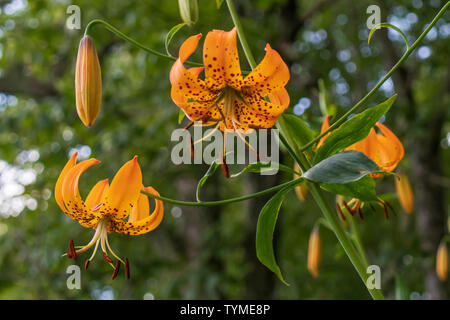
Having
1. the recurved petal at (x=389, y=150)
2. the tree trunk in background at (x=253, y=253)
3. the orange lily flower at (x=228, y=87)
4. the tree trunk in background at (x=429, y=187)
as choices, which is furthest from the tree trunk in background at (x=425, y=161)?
Result: the orange lily flower at (x=228, y=87)

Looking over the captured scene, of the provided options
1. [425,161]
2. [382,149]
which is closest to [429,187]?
[425,161]

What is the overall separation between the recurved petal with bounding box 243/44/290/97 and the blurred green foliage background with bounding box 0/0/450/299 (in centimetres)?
116

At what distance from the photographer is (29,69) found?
3.62 m

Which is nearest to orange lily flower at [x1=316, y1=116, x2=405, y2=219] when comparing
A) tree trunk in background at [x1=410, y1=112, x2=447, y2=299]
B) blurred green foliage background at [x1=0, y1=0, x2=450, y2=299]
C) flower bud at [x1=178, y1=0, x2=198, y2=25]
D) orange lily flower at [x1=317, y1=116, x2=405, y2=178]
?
orange lily flower at [x1=317, y1=116, x2=405, y2=178]

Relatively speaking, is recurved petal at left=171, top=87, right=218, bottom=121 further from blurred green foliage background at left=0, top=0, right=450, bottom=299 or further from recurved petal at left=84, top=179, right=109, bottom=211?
blurred green foliage background at left=0, top=0, right=450, bottom=299

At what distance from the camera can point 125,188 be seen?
64 cm

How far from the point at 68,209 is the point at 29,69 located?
10.6 ft

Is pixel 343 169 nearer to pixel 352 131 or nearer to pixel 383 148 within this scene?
pixel 352 131

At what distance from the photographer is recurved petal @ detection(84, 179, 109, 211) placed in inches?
29.7

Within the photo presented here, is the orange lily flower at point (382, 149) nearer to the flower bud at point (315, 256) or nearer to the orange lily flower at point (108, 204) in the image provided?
the orange lily flower at point (108, 204)

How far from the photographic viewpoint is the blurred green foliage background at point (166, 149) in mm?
2273

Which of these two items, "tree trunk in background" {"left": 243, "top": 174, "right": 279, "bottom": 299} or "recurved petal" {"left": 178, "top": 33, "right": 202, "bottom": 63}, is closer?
"recurved petal" {"left": 178, "top": 33, "right": 202, "bottom": 63}

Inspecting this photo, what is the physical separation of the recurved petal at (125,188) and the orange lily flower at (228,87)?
0.41 ft
